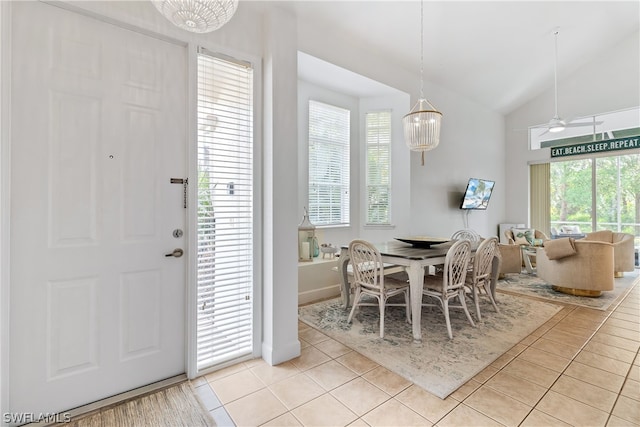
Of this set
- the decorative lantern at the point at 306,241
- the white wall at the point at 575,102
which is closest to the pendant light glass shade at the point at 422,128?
the decorative lantern at the point at 306,241

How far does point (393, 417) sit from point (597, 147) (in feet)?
25.0

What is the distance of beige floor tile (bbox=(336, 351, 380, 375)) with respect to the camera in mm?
2328

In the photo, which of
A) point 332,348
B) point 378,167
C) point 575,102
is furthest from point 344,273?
point 575,102

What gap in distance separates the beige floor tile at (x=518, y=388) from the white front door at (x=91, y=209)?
2253 millimetres

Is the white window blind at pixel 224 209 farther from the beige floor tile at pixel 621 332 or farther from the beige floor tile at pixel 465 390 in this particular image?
the beige floor tile at pixel 621 332

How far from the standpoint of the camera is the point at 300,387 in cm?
211

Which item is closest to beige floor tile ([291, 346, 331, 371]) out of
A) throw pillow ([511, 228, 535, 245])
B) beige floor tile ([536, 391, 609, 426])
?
beige floor tile ([536, 391, 609, 426])

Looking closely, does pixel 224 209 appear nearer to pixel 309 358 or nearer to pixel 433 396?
pixel 309 358

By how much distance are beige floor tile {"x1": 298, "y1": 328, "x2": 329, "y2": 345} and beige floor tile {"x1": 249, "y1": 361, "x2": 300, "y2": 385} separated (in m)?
0.43

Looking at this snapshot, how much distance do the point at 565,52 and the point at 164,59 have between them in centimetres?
672

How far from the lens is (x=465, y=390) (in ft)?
6.75

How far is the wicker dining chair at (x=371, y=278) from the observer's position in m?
2.97

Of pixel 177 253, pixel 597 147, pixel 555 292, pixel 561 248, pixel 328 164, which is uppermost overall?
pixel 597 147

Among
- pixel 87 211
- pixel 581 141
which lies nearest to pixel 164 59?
pixel 87 211
